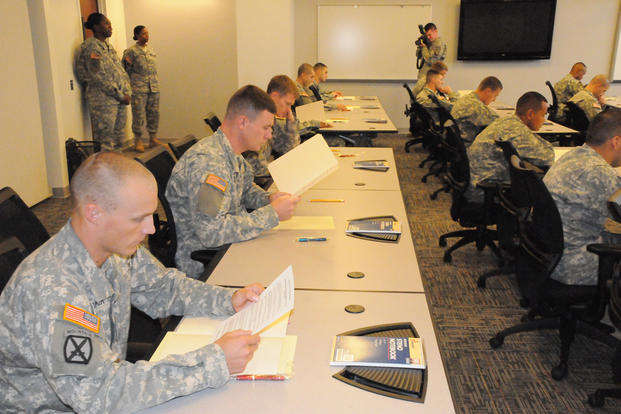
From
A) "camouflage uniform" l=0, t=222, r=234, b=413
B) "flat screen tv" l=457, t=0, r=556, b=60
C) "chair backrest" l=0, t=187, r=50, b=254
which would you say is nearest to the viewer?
"camouflage uniform" l=0, t=222, r=234, b=413

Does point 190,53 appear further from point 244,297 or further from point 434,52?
point 244,297

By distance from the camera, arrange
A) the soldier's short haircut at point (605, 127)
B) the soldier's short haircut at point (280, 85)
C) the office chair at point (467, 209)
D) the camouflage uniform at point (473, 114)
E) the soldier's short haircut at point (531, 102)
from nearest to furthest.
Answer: the soldier's short haircut at point (605, 127)
the office chair at point (467, 209)
the soldier's short haircut at point (531, 102)
the soldier's short haircut at point (280, 85)
the camouflage uniform at point (473, 114)

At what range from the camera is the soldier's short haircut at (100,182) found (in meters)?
1.30

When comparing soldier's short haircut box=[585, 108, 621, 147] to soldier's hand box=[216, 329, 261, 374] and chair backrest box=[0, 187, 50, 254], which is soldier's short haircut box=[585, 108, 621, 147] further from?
chair backrest box=[0, 187, 50, 254]

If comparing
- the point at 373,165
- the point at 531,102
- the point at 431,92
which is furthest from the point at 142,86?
the point at 531,102

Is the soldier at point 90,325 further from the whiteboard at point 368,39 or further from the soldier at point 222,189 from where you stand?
the whiteboard at point 368,39

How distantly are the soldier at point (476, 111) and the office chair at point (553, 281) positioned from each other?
296 centimetres

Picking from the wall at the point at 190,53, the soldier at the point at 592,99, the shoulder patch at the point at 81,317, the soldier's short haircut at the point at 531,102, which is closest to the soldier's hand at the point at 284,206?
the shoulder patch at the point at 81,317

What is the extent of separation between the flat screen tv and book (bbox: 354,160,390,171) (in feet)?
21.2

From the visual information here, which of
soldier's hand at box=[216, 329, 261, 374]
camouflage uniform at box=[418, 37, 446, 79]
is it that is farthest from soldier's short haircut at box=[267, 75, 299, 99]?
camouflage uniform at box=[418, 37, 446, 79]

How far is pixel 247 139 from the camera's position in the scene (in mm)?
2613

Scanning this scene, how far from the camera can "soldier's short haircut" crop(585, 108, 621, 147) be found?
8.99ft

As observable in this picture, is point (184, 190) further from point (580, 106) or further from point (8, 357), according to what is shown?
point (580, 106)

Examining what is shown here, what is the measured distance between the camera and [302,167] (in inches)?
107
